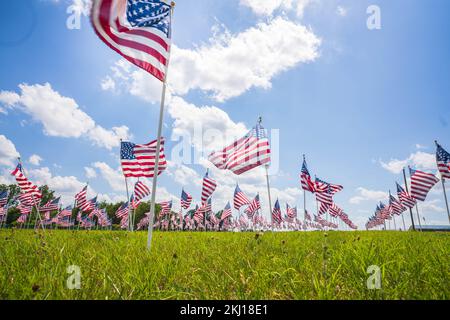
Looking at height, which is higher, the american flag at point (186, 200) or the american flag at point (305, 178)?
the american flag at point (186, 200)

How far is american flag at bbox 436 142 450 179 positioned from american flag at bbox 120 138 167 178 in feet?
76.0

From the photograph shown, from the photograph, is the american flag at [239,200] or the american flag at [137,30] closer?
the american flag at [137,30]

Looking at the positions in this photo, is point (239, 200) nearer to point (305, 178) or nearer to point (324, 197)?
point (324, 197)

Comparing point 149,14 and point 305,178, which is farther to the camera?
point 305,178

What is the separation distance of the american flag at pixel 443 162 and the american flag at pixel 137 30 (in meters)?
25.1

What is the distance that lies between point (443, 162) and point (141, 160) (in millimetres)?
24595

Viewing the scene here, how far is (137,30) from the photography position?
5.98 metres

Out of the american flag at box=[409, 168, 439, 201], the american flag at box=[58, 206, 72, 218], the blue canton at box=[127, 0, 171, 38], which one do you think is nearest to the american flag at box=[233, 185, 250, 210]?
the american flag at box=[409, 168, 439, 201]

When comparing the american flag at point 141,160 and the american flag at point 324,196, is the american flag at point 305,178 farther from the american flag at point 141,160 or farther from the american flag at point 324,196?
the american flag at point 141,160

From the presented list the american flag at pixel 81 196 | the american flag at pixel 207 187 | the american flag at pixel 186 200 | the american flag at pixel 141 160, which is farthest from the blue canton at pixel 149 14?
the american flag at pixel 186 200

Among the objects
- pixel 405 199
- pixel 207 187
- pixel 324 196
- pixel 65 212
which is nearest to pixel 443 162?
pixel 324 196

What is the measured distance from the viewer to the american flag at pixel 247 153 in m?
9.75
